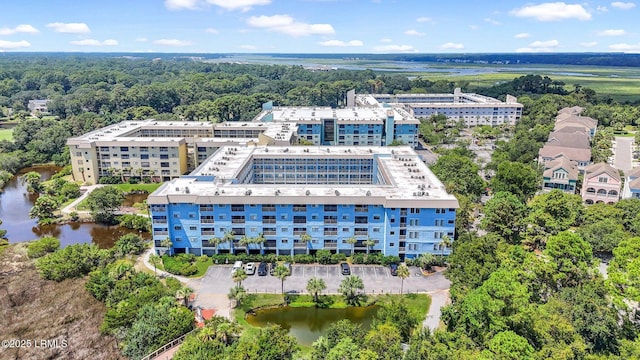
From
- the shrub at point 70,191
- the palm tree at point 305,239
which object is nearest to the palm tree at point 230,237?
the palm tree at point 305,239

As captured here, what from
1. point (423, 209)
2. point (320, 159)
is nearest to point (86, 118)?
point (320, 159)

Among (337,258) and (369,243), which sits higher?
(369,243)

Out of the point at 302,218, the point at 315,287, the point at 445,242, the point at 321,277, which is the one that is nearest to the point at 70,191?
the point at 302,218

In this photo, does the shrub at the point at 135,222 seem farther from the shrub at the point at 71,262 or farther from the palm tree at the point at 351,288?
the palm tree at the point at 351,288

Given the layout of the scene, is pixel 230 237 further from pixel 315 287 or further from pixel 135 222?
pixel 135 222

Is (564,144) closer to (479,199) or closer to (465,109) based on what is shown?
(479,199)

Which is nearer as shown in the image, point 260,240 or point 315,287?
point 315,287
